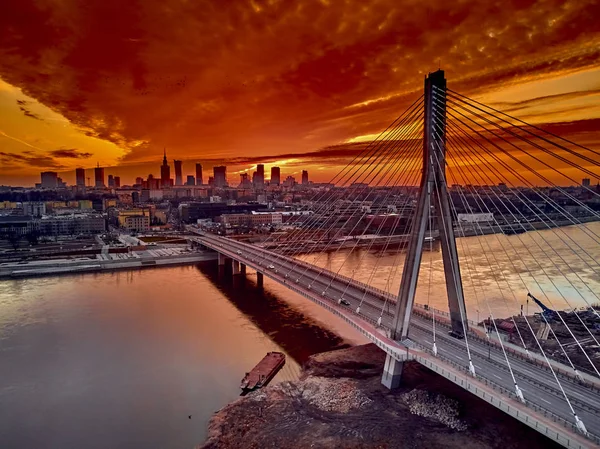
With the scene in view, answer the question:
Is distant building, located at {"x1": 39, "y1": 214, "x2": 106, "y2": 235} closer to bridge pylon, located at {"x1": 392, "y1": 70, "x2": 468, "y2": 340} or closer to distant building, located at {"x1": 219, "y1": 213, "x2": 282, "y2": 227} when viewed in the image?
Result: distant building, located at {"x1": 219, "y1": 213, "x2": 282, "y2": 227}

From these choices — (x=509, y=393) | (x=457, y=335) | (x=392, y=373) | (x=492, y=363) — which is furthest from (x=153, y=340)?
(x=509, y=393)

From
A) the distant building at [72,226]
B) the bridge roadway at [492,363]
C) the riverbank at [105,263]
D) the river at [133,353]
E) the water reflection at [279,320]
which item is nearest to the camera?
the bridge roadway at [492,363]

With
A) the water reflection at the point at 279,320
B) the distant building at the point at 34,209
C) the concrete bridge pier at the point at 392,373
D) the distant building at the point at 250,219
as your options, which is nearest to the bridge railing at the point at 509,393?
the concrete bridge pier at the point at 392,373

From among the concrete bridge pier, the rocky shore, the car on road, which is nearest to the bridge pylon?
the car on road

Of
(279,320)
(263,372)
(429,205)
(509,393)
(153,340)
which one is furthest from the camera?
(279,320)

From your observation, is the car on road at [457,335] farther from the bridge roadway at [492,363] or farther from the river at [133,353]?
the river at [133,353]

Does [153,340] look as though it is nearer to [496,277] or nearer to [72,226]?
[496,277]

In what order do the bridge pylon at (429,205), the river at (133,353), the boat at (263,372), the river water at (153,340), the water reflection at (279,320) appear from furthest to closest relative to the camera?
the water reflection at (279,320), the boat at (263,372), the bridge pylon at (429,205), the river water at (153,340), the river at (133,353)
